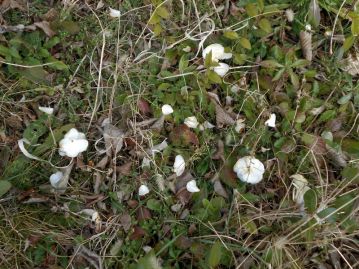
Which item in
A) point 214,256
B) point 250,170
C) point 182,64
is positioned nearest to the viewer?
point 214,256

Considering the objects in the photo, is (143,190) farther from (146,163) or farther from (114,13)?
(114,13)

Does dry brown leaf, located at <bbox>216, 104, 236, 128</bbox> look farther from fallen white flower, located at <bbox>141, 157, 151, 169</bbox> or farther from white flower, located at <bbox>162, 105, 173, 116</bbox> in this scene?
fallen white flower, located at <bbox>141, 157, 151, 169</bbox>

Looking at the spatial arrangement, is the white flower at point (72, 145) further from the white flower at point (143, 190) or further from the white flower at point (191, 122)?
the white flower at point (191, 122)

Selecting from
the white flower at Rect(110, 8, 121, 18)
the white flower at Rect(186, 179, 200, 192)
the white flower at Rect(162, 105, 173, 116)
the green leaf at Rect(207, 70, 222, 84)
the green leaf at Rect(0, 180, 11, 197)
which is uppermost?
the white flower at Rect(110, 8, 121, 18)

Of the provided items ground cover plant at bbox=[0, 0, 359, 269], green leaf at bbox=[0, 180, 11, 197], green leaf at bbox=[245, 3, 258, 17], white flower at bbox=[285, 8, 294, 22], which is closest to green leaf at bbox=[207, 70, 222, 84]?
ground cover plant at bbox=[0, 0, 359, 269]

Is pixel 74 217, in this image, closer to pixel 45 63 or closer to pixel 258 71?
pixel 45 63

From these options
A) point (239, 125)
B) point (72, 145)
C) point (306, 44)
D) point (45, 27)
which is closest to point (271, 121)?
point (239, 125)
